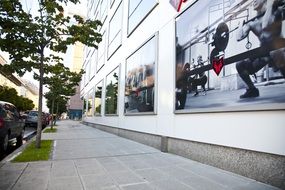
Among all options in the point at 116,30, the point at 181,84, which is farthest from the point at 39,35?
the point at 116,30

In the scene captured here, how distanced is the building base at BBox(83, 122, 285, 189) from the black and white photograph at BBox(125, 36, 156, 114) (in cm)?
268

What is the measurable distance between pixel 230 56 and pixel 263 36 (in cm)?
104

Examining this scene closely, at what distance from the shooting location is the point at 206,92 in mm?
7434

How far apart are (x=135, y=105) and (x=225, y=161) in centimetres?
769

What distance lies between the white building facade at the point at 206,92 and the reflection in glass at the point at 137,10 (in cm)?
6

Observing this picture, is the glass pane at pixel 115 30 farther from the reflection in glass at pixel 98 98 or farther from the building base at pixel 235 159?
the building base at pixel 235 159

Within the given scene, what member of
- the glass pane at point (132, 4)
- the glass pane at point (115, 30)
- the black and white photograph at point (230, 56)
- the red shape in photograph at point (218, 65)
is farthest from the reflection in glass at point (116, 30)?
the red shape in photograph at point (218, 65)

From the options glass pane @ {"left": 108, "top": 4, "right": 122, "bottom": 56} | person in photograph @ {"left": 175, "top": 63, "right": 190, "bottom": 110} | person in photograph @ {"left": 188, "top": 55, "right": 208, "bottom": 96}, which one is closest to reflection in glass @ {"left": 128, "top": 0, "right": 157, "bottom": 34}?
glass pane @ {"left": 108, "top": 4, "right": 122, "bottom": 56}

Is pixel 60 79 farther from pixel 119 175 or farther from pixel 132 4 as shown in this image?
pixel 119 175

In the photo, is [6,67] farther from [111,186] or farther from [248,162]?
[248,162]

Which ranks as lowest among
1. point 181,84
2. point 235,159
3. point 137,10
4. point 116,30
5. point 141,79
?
point 235,159

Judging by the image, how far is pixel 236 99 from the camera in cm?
620

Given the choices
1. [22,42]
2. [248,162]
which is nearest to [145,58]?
[22,42]

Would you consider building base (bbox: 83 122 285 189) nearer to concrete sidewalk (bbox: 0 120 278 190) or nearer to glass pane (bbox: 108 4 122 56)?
concrete sidewalk (bbox: 0 120 278 190)
